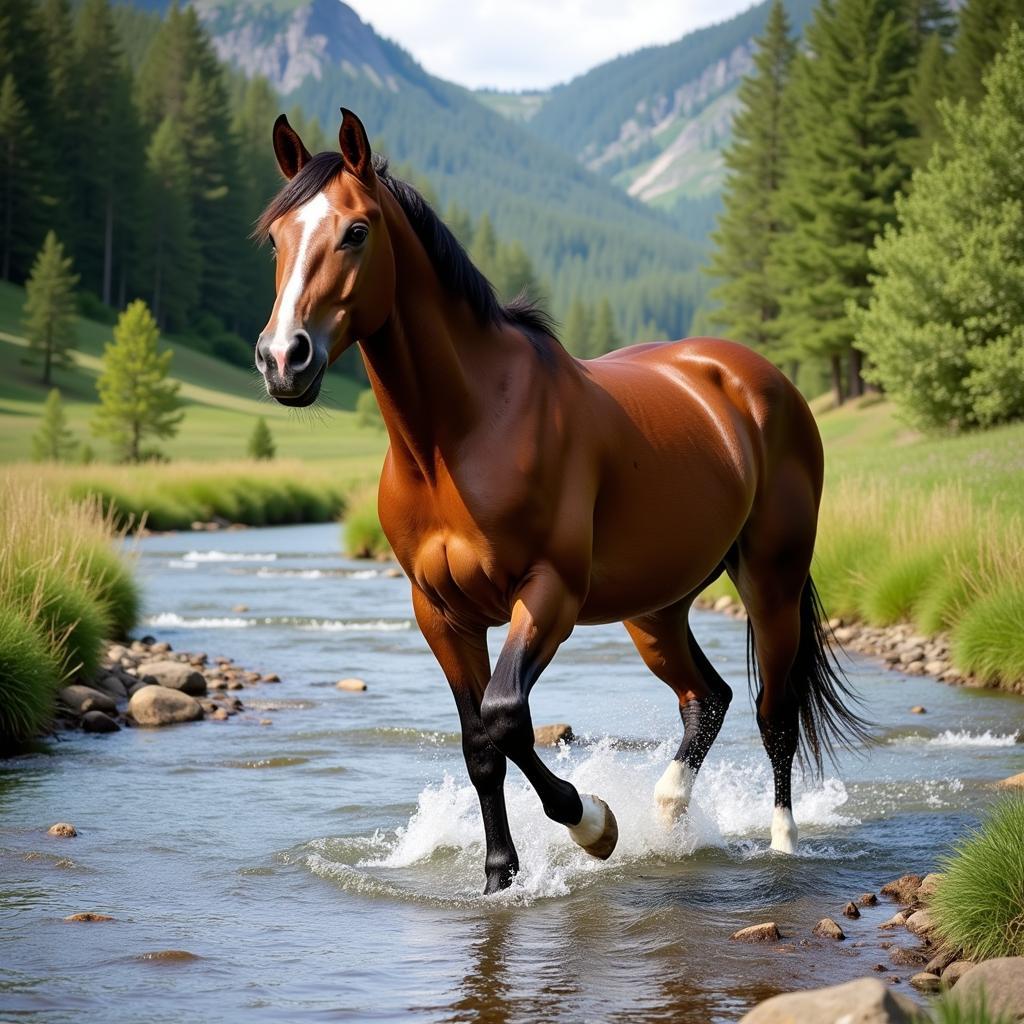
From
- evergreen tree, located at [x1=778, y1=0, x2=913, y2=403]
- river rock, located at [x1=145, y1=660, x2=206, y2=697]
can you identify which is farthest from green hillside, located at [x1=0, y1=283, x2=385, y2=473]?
river rock, located at [x1=145, y1=660, x2=206, y2=697]

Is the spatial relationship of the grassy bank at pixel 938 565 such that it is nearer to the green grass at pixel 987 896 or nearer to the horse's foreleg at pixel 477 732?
the green grass at pixel 987 896

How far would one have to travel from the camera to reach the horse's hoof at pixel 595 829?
5504 mm

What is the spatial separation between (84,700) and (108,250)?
81356 mm

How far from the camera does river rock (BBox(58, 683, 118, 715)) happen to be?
9.90 metres

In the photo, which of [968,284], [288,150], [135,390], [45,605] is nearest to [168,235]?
[135,390]

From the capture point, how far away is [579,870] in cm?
618

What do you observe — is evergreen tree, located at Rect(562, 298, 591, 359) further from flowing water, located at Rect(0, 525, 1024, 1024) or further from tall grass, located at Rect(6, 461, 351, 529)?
flowing water, located at Rect(0, 525, 1024, 1024)

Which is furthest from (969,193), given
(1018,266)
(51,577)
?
(51,577)

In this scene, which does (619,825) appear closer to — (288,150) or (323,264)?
(323,264)

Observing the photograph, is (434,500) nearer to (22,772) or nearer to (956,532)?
(22,772)

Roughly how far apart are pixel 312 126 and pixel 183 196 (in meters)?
20.7

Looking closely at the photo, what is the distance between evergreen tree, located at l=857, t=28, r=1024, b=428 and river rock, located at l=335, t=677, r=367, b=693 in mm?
22821

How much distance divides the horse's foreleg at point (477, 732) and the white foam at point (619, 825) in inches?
5.6

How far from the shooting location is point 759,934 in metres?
5.04
